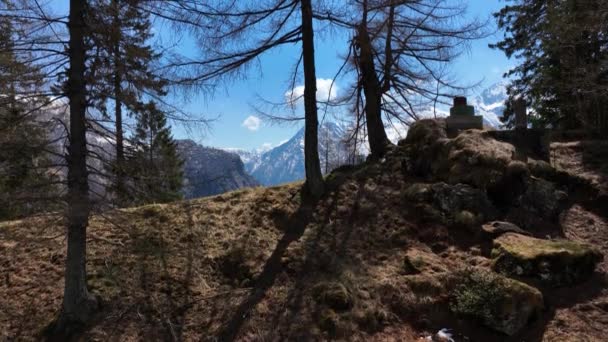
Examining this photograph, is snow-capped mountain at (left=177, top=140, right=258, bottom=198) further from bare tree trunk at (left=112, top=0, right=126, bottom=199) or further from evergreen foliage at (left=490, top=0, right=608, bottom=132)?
evergreen foliage at (left=490, top=0, right=608, bottom=132)

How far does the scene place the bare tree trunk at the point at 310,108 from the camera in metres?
7.72

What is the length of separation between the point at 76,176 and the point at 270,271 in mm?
3064

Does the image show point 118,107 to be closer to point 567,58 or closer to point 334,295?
point 334,295

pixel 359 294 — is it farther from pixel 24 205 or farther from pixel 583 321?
pixel 24 205

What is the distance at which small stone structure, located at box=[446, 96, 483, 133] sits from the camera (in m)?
9.20

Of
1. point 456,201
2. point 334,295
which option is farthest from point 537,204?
point 334,295

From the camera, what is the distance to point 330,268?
5902 mm

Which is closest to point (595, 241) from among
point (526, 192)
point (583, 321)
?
point (526, 192)

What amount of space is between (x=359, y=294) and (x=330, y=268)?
737mm

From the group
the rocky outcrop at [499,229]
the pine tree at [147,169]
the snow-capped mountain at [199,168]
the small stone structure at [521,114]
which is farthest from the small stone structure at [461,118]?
the pine tree at [147,169]

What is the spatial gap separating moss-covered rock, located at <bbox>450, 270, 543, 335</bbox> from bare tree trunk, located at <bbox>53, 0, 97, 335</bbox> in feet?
16.0

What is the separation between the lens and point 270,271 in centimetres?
602

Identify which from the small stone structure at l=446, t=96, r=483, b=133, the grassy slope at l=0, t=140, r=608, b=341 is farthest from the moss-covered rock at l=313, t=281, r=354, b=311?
the small stone structure at l=446, t=96, r=483, b=133

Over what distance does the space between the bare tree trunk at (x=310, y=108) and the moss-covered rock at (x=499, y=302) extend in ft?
12.3
